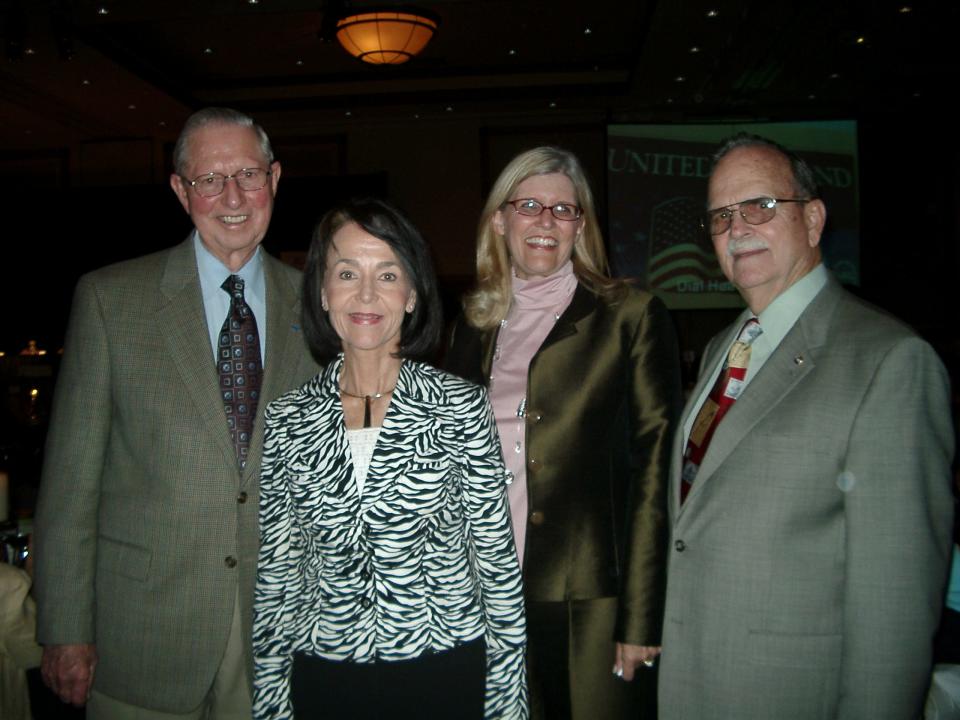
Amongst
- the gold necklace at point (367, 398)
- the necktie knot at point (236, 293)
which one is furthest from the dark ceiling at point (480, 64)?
the gold necklace at point (367, 398)

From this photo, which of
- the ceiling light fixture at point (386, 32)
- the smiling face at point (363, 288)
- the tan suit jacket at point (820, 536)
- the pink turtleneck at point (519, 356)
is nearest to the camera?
the tan suit jacket at point (820, 536)

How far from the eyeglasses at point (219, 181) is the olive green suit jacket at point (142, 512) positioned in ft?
1.19

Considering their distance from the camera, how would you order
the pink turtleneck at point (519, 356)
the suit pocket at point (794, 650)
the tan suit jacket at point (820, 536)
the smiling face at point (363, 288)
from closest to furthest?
the tan suit jacket at point (820, 536) → the suit pocket at point (794, 650) → the smiling face at point (363, 288) → the pink turtleneck at point (519, 356)

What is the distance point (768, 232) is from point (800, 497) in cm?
63

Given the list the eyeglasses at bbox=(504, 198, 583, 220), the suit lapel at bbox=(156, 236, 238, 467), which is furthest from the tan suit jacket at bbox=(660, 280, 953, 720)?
the suit lapel at bbox=(156, 236, 238, 467)

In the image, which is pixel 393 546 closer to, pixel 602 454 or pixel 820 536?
pixel 602 454

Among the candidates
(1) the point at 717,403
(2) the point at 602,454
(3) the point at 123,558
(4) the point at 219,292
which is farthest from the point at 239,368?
(1) the point at 717,403

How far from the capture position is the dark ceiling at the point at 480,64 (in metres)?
7.23

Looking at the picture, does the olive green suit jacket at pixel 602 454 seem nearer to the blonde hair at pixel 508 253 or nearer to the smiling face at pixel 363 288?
the blonde hair at pixel 508 253

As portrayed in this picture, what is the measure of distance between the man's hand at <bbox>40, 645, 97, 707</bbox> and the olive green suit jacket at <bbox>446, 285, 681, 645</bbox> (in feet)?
3.66

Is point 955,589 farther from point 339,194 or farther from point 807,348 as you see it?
point 339,194

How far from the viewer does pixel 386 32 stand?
6.61 meters

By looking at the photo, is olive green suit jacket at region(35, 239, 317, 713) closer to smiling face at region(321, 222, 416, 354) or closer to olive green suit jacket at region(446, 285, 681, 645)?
smiling face at region(321, 222, 416, 354)

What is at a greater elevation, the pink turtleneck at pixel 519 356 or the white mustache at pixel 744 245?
the white mustache at pixel 744 245
